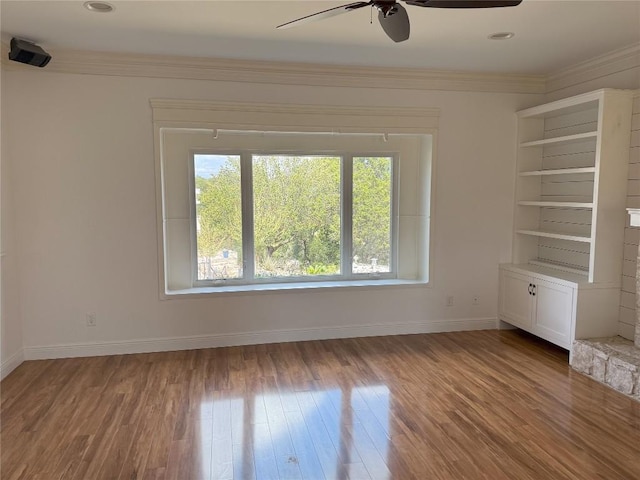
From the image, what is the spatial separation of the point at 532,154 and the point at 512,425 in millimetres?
2956

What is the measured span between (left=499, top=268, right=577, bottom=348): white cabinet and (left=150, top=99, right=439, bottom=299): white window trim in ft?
2.81

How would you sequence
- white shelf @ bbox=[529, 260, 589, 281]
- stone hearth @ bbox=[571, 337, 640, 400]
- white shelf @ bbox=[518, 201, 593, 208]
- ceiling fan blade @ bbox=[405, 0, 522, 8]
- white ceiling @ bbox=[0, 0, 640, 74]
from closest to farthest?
ceiling fan blade @ bbox=[405, 0, 522, 8] → white ceiling @ bbox=[0, 0, 640, 74] → stone hearth @ bbox=[571, 337, 640, 400] → white shelf @ bbox=[518, 201, 593, 208] → white shelf @ bbox=[529, 260, 589, 281]

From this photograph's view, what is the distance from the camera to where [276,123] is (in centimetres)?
414

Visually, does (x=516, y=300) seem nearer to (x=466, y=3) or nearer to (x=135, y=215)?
(x=466, y=3)

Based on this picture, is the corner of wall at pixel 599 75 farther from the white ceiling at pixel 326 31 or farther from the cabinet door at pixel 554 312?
the cabinet door at pixel 554 312

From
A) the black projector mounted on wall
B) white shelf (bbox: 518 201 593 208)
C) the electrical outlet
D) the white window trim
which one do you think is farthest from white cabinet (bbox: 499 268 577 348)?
the black projector mounted on wall

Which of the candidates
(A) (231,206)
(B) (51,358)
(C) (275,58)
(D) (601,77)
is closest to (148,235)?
(A) (231,206)

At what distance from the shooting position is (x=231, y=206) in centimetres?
446

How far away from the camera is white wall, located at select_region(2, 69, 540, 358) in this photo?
3.75 metres

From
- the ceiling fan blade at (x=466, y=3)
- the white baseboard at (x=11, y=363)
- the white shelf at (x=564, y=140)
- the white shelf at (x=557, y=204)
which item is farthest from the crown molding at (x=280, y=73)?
the white baseboard at (x=11, y=363)

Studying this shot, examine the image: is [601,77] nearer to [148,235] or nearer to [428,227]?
[428,227]

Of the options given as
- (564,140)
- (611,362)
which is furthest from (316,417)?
(564,140)

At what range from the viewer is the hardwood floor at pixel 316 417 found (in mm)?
2375

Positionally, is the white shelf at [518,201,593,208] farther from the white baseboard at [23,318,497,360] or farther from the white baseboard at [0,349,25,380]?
the white baseboard at [0,349,25,380]
